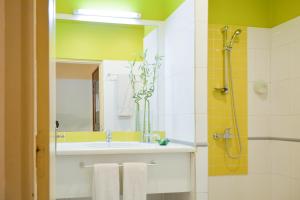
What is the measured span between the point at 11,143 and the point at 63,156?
1723mm

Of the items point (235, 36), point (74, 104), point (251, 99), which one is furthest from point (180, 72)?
point (74, 104)

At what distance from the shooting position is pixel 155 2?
3188 mm

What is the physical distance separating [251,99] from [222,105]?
0.32 m

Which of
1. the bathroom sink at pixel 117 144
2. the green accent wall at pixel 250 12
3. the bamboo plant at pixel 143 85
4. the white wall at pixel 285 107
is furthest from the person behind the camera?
the bamboo plant at pixel 143 85

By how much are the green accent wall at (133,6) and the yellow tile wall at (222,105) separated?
1.63 feet

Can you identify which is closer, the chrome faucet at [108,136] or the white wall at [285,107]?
the white wall at [285,107]

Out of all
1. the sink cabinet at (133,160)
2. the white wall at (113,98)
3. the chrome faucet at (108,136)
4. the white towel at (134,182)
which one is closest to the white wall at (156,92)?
the white wall at (113,98)

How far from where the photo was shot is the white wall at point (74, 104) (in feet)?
9.65

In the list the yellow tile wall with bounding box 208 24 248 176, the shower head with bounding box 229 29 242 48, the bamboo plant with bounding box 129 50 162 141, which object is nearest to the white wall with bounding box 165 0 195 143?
the bamboo plant with bounding box 129 50 162 141

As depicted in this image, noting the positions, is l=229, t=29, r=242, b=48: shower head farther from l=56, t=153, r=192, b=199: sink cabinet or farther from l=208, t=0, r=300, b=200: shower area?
l=56, t=153, r=192, b=199: sink cabinet

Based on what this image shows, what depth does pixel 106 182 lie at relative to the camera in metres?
2.34

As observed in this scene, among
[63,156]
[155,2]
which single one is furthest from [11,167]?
[155,2]

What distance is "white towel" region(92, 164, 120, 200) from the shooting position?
232 centimetres

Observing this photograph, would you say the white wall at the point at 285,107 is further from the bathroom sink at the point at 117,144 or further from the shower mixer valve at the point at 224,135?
the bathroom sink at the point at 117,144
